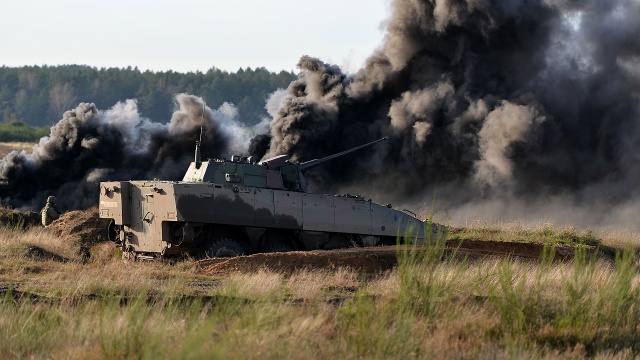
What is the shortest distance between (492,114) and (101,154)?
45.6 ft

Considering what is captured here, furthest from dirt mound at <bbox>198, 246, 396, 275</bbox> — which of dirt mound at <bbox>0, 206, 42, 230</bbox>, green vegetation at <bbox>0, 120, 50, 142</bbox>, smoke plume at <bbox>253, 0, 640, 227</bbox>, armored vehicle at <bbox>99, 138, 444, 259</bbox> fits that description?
green vegetation at <bbox>0, 120, 50, 142</bbox>

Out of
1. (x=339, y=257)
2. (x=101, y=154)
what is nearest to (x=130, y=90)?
(x=101, y=154)

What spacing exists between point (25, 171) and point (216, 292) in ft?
85.3

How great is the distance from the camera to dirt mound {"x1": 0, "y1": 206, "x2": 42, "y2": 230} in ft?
95.9

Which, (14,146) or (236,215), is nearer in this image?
(236,215)

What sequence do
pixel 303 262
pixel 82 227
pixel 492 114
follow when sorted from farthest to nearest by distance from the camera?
pixel 492 114
pixel 82 227
pixel 303 262

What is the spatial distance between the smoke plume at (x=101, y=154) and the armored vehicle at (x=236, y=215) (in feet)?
45.0

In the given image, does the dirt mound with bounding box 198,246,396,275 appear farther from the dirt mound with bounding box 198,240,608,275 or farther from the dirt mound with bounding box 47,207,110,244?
the dirt mound with bounding box 47,207,110,244

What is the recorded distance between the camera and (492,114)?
118 ft

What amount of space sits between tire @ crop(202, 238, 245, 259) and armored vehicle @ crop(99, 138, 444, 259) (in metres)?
0.02

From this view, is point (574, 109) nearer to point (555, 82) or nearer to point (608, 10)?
point (555, 82)

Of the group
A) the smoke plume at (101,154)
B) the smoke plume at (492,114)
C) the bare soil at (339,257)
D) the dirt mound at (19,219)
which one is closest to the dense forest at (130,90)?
the smoke plume at (101,154)

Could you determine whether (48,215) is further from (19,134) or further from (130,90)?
(130,90)

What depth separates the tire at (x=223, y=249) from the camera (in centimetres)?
2194
